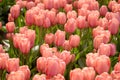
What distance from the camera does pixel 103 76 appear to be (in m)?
2.20

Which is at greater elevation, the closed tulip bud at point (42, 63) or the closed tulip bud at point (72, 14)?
the closed tulip bud at point (72, 14)

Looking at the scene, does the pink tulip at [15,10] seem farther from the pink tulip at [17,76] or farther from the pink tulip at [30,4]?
the pink tulip at [17,76]

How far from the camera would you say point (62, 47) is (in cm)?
306

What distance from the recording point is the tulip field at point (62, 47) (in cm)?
232

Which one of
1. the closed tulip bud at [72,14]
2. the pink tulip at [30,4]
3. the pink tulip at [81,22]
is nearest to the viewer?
the pink tulip at [81,22]

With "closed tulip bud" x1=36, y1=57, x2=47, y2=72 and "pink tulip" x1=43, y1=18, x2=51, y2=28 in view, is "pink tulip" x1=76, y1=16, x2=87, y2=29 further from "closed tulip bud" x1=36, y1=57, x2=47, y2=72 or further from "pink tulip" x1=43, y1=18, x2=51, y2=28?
"closed tulip bud" x1=36, y1=57, x2=47, y2=72

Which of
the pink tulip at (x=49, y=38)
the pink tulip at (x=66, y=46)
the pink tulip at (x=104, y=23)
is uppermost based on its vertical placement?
the pink tulip at (x=104, y=23)

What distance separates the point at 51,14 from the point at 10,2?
6.62 feet

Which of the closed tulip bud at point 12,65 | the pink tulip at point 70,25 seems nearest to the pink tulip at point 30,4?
the pink tulip at point 70,25

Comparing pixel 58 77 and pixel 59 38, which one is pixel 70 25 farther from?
pixel 58 77

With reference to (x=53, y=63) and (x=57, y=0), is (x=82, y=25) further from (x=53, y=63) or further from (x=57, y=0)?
(x=53, y=63)

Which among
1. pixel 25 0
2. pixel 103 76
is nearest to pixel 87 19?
pixel 25 0

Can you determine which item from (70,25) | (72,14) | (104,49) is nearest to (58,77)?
(104,49)

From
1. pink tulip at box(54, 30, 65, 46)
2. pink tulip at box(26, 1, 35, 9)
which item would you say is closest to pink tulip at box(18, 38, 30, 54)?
pink tulip at box(54, 30, 65, 46)
